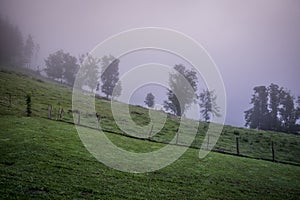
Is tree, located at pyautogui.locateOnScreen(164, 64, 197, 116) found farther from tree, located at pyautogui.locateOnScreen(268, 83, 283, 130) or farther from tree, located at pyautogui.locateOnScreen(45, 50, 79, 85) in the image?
tree, located at pyautogui.locateOnScreen(45, 50, 79, 85)

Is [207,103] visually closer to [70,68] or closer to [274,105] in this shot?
[274,105]

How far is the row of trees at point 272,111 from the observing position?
409 ft

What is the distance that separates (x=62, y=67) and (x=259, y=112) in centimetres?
13790

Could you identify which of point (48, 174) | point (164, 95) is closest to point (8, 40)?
point (164, 95)

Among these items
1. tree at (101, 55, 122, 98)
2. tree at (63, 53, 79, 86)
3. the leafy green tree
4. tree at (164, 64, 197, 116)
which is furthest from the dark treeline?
the leafy green tree

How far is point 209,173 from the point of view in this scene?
89.7ft

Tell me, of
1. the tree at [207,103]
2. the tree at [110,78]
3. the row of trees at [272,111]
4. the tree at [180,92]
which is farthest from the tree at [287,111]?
the tree at [110,78]

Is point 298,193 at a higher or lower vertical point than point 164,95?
lower

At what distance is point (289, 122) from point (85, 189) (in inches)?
5323

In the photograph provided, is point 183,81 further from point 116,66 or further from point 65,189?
point 65,189

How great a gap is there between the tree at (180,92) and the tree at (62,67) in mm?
89555

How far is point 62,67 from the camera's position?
6816 inches

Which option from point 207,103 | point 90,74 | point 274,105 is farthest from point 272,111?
point 90,74

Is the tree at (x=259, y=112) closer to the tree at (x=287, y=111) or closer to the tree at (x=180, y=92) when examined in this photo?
the tree at (x=287, y=111)
